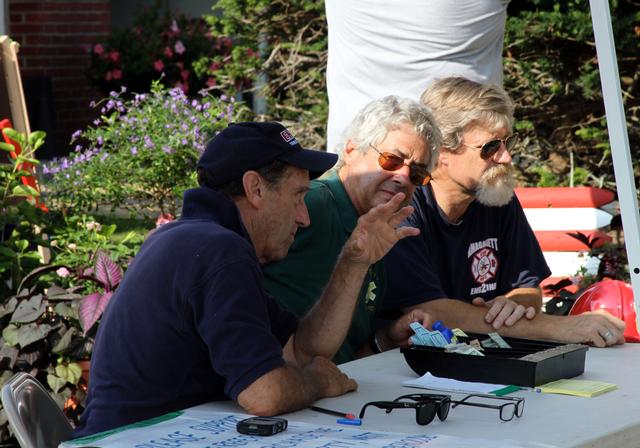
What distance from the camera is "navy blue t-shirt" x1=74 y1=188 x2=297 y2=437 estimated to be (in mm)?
2377

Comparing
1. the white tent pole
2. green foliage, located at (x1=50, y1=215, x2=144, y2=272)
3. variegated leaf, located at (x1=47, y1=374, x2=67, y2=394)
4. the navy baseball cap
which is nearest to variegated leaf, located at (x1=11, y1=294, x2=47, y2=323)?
variegated leaf, located at (x1=47, y1=374, x2=67, y2=394)

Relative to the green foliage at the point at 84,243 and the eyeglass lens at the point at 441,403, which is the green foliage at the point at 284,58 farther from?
the eyeglass lens at the point at 441,403

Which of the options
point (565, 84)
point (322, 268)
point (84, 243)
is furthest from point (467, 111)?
point (565, 84)

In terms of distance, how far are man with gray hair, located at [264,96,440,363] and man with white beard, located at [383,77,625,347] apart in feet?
0.56

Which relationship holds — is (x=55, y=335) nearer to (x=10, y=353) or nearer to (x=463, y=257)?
(x=10, y=353)

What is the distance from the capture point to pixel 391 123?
3.48 m

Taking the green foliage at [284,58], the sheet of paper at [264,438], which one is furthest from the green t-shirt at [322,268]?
the green foliage at [284,58]

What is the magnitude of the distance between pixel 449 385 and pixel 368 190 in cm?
97

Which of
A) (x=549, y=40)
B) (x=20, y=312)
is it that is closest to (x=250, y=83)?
(x=549, y=40)

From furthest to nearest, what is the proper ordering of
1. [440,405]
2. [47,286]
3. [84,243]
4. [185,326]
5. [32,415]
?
[84,243] → [47,286] → [32,415] → [185,326] → [440,405]

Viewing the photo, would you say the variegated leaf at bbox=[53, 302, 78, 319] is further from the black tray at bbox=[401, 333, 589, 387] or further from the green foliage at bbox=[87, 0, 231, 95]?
the green foliage at bbox=[87, 0, 231, 95]

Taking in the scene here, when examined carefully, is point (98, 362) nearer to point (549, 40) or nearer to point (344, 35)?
point (344, 35)

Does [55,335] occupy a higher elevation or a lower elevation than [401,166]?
lower

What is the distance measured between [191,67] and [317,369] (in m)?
8.02
